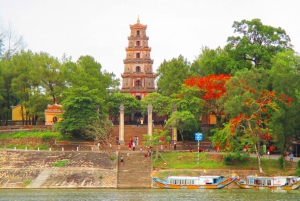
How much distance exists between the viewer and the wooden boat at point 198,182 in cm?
5984

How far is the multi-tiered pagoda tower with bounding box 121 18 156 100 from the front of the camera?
96.8 meters

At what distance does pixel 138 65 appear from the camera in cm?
9738

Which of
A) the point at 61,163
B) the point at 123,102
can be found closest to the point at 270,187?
the point at 61,163

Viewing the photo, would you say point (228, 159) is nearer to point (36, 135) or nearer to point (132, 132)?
point (132, 132)

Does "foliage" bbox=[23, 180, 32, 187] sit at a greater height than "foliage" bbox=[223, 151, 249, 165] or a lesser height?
lesser

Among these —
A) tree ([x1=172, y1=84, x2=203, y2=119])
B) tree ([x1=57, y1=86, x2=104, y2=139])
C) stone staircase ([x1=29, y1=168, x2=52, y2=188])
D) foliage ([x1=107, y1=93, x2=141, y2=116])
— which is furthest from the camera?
foliage ([x1=107, y1=93, x2=141, y2=116])

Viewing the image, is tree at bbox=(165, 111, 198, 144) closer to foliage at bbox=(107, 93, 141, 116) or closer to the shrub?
the shrub

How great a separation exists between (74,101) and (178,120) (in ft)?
38.7

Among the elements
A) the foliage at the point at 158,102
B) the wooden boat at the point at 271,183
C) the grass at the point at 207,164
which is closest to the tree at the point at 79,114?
the grass at the point at 207,164

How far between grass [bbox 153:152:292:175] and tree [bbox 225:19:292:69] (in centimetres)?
1604

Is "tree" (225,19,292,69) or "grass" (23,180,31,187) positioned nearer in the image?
"grass" (23,180,31,187)

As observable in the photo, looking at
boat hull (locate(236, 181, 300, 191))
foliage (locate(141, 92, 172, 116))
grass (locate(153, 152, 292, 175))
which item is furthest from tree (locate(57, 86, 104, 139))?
boat hull (locate(236, 181, 300, 191))

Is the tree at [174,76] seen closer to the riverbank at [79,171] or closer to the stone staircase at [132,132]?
the stone staircase at [132,132]

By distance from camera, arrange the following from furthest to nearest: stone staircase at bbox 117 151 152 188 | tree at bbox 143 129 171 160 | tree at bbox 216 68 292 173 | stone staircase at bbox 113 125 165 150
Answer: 1. stone staircase at bbox 113 125 165 150
2. tree at bbox 143 129 171 160
3. tree at bbox 216 68 292 173
4. stone staircase at bbox 117 151 152 188
